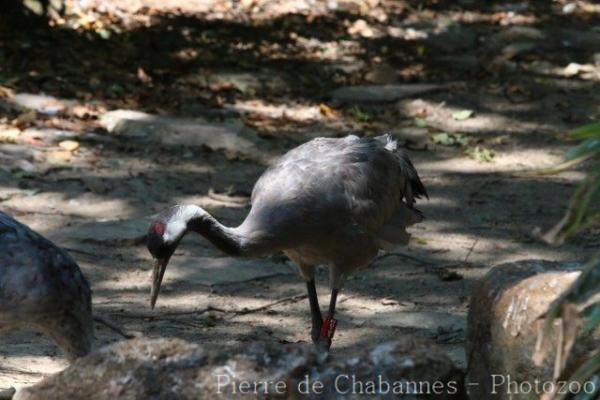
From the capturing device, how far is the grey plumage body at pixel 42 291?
477 cm

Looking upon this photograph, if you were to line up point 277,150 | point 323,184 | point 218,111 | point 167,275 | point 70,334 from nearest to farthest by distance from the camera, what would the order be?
point 70,334
point 323,184
point 167,275
point 277,150
point 218,111

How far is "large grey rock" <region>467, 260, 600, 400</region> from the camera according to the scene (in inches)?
167

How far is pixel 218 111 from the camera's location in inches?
392

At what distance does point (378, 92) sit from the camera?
10492 millimetres

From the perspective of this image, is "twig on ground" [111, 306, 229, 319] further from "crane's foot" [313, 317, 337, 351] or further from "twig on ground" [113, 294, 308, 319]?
"crane's foot" [313, 317, 337, 351]

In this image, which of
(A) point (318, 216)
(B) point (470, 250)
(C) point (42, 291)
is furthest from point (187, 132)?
(C) point (42, 291)

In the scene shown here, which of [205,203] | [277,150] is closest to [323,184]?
[205,203]

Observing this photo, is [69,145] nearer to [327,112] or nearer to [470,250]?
[327,112]

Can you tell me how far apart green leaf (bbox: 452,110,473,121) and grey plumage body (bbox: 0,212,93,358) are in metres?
5.60

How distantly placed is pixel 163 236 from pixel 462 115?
5164 millimetres

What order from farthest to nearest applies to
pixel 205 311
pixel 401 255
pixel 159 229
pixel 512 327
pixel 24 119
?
pixel 24 119
pixel 401 255
pixel 205 311
pixel 159 229
pixel 512 327

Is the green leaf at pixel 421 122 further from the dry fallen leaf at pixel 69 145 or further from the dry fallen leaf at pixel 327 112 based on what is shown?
the dry fallen leaf at pixel 69 145

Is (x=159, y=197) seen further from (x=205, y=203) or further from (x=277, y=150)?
(x=277, y=150)

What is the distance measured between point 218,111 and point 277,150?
0.89 metres
